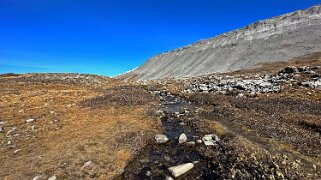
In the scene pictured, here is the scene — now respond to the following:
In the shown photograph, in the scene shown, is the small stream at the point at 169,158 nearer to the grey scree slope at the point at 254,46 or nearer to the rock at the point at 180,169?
the rock at the point at 180,169

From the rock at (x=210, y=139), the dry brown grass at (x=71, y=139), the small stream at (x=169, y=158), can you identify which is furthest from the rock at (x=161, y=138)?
the rock at (x=210, y=139)

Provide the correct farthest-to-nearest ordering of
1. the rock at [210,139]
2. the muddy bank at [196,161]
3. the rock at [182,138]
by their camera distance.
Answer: the rock at [182,138] < the rock at [210,139] < the muddy bank at [196,161]

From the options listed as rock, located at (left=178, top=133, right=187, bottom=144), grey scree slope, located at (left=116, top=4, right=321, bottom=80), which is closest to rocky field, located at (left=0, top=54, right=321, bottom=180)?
rock, located at (left=178, top=133, right=187, bottom=144)

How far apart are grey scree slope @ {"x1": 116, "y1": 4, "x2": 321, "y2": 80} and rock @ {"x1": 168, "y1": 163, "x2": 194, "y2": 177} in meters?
95.3

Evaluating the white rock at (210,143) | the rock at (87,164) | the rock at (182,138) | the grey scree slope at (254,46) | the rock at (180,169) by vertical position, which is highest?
the grey scree slope at (254,46)

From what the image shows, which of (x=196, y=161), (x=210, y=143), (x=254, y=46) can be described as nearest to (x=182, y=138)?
(x=210, y=143)

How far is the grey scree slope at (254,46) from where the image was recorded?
110 meters

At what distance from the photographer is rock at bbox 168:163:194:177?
13.3m

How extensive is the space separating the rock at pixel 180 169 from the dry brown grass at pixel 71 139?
2751 millimetres

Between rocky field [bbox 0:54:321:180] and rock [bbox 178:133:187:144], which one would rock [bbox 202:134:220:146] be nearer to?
rocky field [bbox 0:54:321:180]

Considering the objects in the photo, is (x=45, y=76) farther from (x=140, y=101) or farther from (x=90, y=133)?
(x=90, y=133)

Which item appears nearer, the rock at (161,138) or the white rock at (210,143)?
the white rock at (210,143)

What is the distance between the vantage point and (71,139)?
58.5ft

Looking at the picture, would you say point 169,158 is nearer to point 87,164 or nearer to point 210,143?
point 210,143
